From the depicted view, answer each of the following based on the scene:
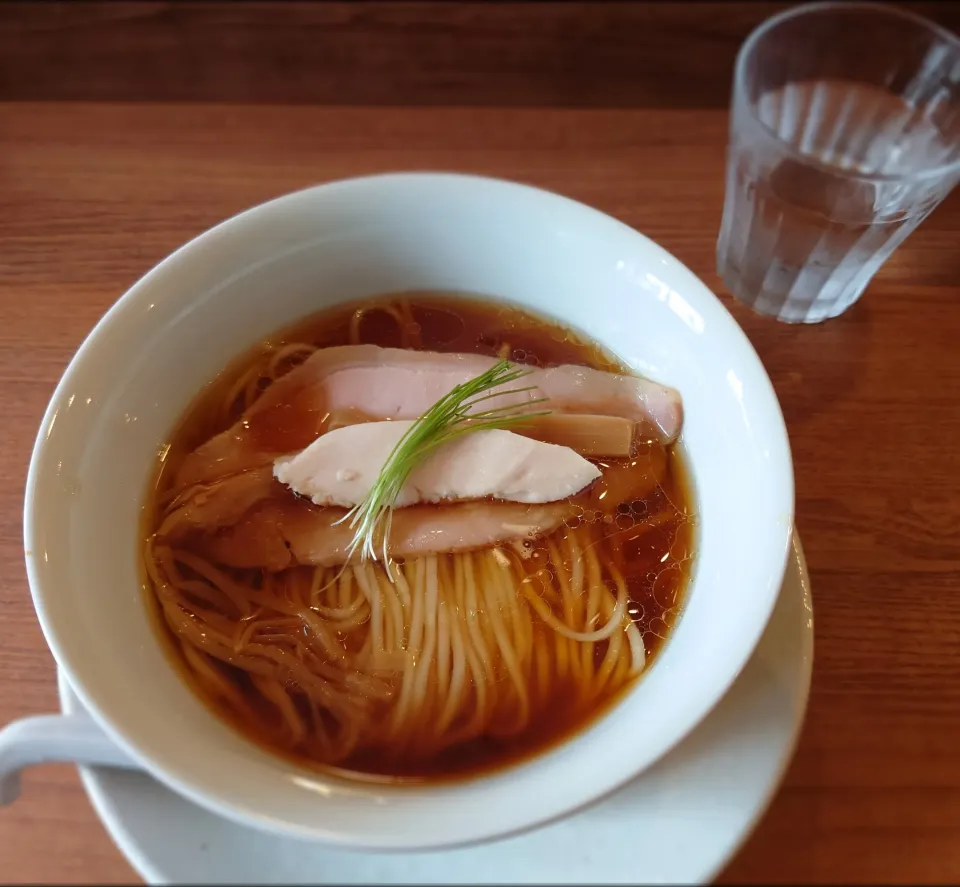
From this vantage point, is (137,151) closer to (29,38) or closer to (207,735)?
(29,38)

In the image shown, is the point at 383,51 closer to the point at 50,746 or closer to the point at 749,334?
the point at 749,334

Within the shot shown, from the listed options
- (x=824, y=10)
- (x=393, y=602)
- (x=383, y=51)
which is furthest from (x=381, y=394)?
(x=824, y=10)

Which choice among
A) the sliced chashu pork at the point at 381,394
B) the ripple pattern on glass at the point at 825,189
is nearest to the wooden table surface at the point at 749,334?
the ripple pattern on glass at the point at 825,189

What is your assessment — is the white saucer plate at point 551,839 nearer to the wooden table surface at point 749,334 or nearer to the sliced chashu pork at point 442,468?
the wooden table surface at point 749,334

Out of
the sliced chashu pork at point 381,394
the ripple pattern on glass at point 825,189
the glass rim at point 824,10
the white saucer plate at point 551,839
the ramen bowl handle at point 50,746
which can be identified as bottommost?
the white saucer plate at point 551,839

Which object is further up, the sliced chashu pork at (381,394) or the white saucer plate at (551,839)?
the sliced chashu pork at (381,394)

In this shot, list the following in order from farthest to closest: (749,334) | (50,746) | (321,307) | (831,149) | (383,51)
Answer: (383,51)
(831,149)
(749,334)
(321,307)
(50,746)
